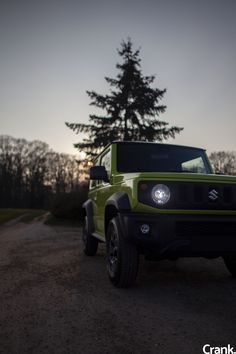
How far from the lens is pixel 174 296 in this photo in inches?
170

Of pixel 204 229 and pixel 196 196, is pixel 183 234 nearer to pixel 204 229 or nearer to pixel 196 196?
pixel 204 229

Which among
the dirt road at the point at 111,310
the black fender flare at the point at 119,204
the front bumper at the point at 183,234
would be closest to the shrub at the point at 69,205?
the dirt road at the point at 111,310

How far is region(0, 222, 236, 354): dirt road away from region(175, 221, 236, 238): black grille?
796 mm

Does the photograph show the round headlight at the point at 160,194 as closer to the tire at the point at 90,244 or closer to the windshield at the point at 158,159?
the windshield at the point at 158,159

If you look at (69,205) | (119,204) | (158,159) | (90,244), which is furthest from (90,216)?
(69,205)

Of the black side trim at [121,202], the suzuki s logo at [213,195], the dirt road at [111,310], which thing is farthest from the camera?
the black side trim at [121,202]

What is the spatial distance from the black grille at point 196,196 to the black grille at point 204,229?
0.65ft

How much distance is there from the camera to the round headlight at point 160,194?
167 inches

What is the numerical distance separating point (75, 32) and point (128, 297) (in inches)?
438

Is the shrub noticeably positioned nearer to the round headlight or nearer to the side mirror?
the side mirror

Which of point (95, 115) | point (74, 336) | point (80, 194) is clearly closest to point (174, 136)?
point (95, 115)

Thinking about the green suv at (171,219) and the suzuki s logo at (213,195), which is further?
the suzuki s logo at (213,195)

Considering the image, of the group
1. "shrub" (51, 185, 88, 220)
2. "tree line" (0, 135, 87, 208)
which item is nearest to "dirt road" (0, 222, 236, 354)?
"shrub" (51, 185, 88, 220)

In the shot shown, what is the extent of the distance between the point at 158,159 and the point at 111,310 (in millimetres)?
2864
